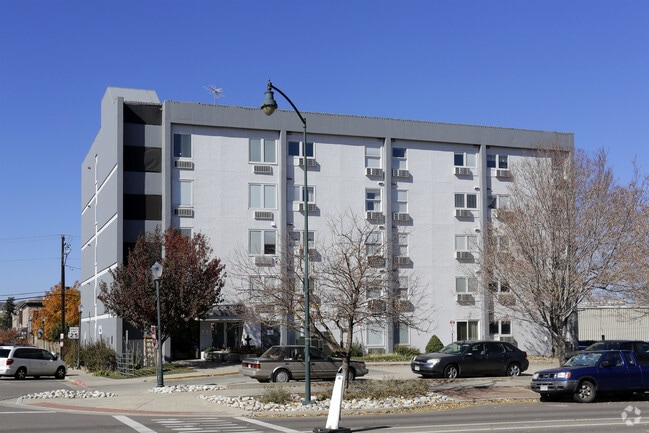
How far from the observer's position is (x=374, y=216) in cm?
4928

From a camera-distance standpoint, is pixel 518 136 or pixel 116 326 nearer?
pixel 116 326

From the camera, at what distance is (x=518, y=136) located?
52906 mm

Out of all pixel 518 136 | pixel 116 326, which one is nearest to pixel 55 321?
pixel 116 326

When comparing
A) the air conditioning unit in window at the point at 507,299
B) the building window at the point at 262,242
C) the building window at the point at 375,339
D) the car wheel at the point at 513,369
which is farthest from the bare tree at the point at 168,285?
the car wheel at the point at 513,369

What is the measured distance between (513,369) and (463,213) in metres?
20.8

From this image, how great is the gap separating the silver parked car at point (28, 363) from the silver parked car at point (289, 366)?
50.1 ft

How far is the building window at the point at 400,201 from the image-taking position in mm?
50469

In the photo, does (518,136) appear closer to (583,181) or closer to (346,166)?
(346,166)

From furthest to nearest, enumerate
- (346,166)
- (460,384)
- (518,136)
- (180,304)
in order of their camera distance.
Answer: (518,136) < (346,166) < (180,304) < (460,384)

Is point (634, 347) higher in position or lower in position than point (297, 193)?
lower

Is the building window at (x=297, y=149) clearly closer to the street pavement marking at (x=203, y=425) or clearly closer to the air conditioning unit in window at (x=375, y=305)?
the air conditioning unit in window at (x=375, y=305)

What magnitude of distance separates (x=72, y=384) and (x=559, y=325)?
21555mm

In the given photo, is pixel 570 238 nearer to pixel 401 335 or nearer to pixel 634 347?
pixel 634 347

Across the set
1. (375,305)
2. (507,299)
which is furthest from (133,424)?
(507,299)
